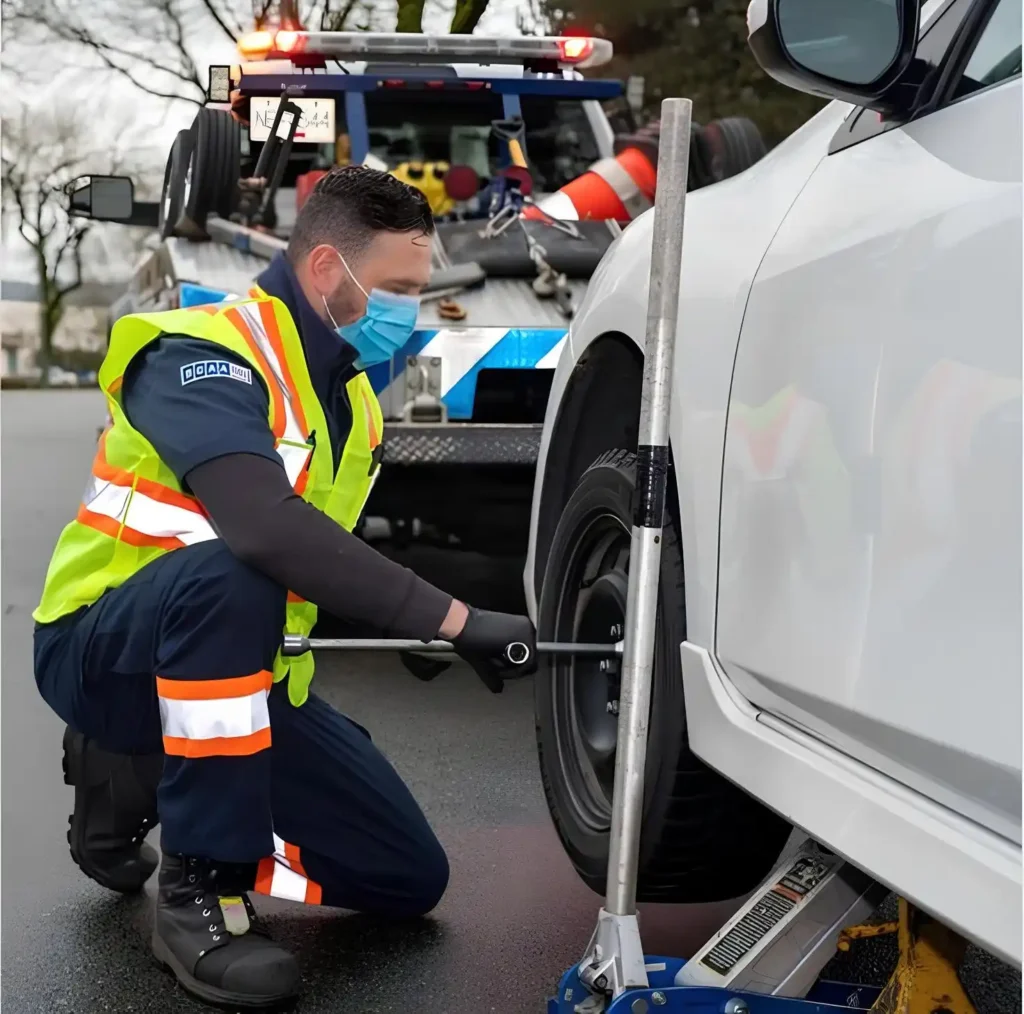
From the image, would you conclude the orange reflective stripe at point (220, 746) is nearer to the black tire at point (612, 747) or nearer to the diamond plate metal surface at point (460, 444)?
the black tire at point (612, 747)

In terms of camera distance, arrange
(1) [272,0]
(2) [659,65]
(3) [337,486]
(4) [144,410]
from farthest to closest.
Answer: (2) [659,65], (1) [272,0], (3) [337,486], (4) [144,410]

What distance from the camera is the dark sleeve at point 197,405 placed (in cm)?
218

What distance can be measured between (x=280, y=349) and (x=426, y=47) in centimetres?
420

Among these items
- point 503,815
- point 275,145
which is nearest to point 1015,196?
point 503,815

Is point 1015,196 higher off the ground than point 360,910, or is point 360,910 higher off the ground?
point 1015,196

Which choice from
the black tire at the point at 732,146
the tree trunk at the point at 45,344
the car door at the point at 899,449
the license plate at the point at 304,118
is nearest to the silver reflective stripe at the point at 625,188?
the black tire at the point at 732,146

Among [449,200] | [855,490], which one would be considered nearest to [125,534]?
[855,490]

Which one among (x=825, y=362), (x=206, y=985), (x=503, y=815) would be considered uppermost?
(x=825, y=362)

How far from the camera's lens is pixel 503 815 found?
10.8 feet

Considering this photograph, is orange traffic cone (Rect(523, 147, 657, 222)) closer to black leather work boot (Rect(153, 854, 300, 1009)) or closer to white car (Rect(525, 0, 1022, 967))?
white car (Rect(525, 0, 1022, 967))

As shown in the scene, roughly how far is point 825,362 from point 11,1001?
1.75 m

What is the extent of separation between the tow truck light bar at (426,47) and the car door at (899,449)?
4.47 metres

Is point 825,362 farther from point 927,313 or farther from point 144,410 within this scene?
point 144,410

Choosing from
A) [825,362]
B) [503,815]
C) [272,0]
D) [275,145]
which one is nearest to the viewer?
[825,362]
